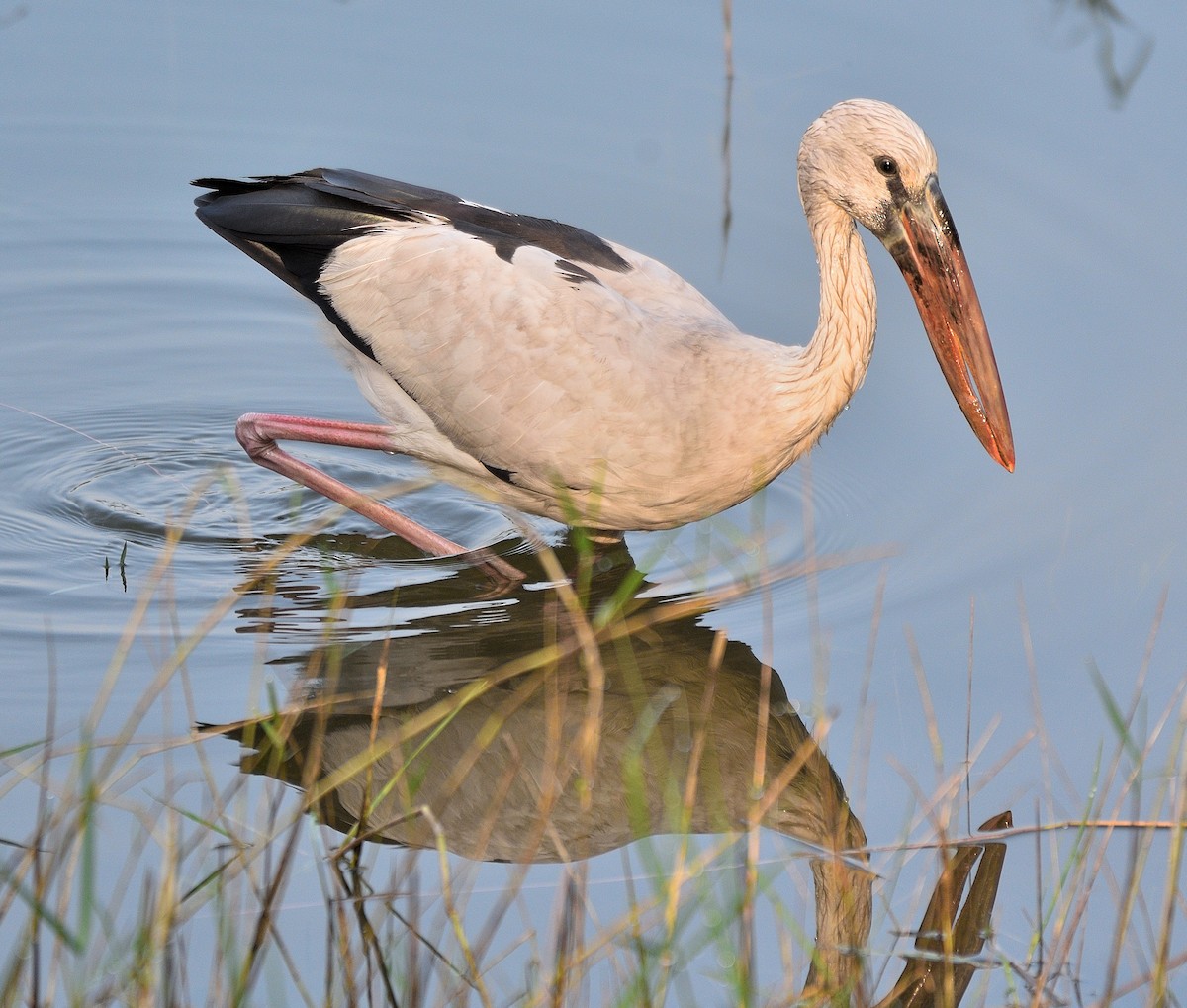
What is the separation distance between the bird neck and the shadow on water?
2.60 ft

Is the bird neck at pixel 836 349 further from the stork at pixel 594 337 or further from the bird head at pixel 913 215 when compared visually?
the bird head at pixel 913 215

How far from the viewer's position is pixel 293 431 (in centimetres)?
611

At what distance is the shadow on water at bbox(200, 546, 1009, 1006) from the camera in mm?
3871

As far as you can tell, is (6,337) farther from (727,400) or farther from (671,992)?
(671,992)

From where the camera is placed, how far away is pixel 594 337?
17.7 ft

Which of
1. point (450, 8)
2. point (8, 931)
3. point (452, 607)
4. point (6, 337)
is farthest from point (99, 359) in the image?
point (8, 931)

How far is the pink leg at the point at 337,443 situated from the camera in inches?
227

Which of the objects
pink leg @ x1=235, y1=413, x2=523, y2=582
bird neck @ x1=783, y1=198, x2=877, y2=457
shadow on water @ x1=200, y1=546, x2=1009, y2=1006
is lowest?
shadow on water @ x1=200, y1=546, x2=1009, y2=1006

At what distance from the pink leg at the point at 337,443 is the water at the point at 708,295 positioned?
125 mm

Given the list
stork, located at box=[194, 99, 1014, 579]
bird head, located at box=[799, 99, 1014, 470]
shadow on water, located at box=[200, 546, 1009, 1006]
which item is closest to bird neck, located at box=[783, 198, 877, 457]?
stork, located at box=[194, 99, 1014, 579]

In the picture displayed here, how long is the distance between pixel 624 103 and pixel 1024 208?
2.03 metres

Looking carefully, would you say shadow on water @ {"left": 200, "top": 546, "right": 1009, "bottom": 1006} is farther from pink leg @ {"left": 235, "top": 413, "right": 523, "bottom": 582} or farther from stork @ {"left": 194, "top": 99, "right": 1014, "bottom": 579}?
stork @ {"left": 194, "top": 99, "right": 1014, "bottom": 579}

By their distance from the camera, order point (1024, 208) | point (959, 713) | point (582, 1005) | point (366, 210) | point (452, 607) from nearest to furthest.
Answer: point (582, 1005)
point (959, 713)
point (452, 607)
point (366, 210)
point (1024, 208)

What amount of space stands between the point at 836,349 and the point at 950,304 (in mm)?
399
